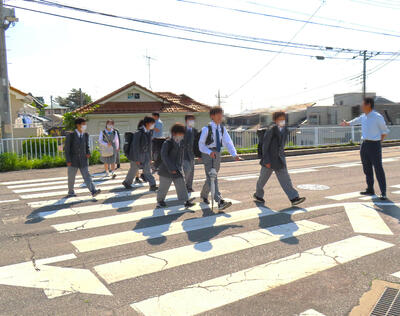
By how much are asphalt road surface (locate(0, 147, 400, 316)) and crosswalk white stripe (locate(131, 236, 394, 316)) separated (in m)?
0.01

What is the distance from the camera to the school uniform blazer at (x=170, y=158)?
6.38 meters

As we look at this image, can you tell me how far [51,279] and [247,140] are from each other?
628 inches

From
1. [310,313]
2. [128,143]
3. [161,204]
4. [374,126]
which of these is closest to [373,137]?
[374,126]

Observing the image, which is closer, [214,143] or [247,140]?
[214,143]

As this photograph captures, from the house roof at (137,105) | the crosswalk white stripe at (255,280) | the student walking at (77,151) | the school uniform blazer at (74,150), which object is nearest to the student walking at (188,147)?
the student walking at (77,151)

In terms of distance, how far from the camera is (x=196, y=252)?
4504 millimetres

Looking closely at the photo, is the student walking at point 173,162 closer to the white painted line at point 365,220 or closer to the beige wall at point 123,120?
the white painted line at point 365,220

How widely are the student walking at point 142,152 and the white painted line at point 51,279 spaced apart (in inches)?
177

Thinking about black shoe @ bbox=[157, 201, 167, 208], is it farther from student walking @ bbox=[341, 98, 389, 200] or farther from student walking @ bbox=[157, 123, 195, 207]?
student walking @ bbox=[341, 98, 389, 200]

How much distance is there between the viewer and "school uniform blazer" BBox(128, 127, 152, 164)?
866 cm

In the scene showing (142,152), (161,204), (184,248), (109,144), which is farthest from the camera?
(109,144)

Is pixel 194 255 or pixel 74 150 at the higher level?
pixel 74 150

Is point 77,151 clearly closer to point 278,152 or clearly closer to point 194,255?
point 278,152

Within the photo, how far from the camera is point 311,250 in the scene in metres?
4.50
